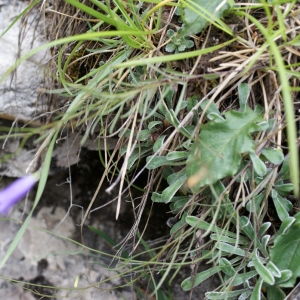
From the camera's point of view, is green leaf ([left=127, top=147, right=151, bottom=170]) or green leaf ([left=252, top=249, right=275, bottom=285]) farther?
green leaf ([left=127, top=147, right=151, bottom=170])

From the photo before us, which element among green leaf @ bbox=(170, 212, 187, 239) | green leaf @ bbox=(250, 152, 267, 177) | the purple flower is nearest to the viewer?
green leaf @ bbox=(250, 152, 267, 177)

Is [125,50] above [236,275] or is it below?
above

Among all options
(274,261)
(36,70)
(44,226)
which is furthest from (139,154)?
(44,226)

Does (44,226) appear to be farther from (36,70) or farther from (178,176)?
(178,176)

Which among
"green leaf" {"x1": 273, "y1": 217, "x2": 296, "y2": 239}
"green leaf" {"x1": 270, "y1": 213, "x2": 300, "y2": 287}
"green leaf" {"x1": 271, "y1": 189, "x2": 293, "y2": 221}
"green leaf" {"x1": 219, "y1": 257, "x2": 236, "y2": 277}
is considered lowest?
"green leaf" {"x1": 219, "y1": 257, "x2": 236, "y2": 277}

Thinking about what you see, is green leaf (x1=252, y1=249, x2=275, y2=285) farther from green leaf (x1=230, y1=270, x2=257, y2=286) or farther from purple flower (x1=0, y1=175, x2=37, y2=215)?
purple flower (x1=0, y1=175, x2=37, y2=215)

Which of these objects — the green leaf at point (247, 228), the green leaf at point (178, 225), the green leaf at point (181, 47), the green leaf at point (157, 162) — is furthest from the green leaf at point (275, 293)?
the green leaf at point (181, 47)

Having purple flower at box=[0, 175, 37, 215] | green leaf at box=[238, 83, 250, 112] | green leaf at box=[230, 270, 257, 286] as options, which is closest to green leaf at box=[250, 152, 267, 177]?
green leaf at box=[238, 83, 250, 112]

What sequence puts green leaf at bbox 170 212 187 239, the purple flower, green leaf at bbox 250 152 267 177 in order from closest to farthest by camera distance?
green leaf at bbox 250 152 267 177, green leaf at bbox 170 212 187 239, the purple flower
